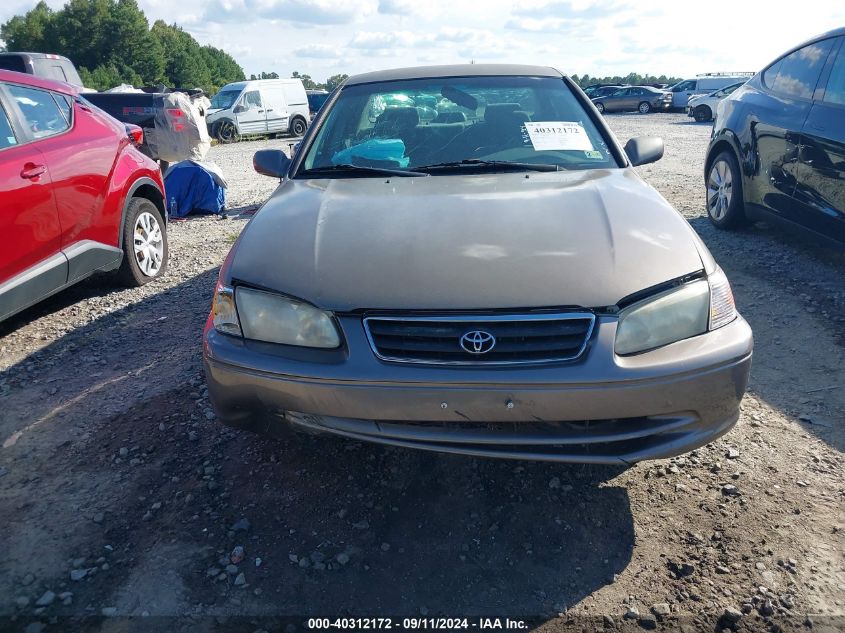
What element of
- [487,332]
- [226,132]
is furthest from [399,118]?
[226,132]

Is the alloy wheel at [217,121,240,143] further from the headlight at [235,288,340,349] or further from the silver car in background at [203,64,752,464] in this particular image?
the headlight at [235,288,340,349]

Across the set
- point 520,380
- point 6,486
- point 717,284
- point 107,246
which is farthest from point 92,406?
point 717,284

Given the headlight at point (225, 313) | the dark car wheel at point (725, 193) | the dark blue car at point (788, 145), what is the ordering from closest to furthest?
the headlight at point (225, 313) → the dark blue car at point (788, 145) → the dark car wheel at point (725, 193)

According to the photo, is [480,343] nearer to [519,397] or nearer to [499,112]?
[519,397]

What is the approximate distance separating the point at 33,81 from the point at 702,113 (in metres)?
22.8

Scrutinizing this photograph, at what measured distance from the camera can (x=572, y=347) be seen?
202 centimetres

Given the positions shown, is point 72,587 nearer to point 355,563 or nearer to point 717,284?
point 355,563

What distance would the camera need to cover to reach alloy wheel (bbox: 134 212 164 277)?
507 cm

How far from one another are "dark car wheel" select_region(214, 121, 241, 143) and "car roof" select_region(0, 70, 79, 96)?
15.7m

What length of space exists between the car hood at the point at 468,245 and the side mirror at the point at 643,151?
667 millimetres

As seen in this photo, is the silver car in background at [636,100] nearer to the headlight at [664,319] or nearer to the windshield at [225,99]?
the windshield at [225,99]

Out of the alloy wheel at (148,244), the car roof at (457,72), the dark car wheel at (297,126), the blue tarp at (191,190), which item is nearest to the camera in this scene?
the car roof at (457,72)

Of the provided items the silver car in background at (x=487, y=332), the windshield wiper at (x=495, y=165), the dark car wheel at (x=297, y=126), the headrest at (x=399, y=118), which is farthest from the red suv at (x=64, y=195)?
the dark car wheel at (x=297, y=126)

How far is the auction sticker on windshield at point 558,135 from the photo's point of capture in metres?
3.23
